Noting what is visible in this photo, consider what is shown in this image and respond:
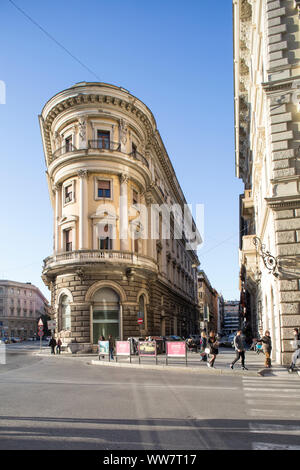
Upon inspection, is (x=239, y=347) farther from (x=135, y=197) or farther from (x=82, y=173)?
(x=135, y=197)

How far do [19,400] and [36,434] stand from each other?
3529 millimetres

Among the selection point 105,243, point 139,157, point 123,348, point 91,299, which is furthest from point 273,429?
point 139,157

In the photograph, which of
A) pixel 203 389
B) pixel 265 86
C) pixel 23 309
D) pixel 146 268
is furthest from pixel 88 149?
pixel 23 309

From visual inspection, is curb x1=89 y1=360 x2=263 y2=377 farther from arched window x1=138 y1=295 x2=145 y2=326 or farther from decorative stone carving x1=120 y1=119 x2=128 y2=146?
decorative stone carving x1=120 y1=119 x2=128 y2=146

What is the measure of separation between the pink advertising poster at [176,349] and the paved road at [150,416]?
238 inches

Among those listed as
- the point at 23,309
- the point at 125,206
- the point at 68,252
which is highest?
the point at 125,206

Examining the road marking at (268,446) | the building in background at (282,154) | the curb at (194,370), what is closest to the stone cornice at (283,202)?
the building in background at (282,154)

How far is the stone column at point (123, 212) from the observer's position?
3136cm

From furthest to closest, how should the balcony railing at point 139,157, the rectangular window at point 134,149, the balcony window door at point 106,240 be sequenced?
1. the rectangular window at point 134,149
2. the balcony railing at point 139,157
3. the balcony window door at point 106,240

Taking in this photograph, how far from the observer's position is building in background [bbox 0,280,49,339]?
10630 centimetres

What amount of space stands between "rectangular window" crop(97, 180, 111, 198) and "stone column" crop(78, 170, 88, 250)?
132cm

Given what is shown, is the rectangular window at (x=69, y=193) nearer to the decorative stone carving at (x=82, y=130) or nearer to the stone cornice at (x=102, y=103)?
the decorative stone carving at (x=82, y=130)
